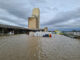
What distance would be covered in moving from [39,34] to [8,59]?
53.9 feet

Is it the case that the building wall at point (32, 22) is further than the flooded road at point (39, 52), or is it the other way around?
the building wall at point (32, 22)

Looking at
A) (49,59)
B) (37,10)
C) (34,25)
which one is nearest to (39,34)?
(49,59)

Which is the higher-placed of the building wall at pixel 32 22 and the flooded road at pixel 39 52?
the building wall at pixel 32 22

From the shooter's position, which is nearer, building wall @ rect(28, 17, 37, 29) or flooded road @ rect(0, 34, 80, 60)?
flooded road @ rect(0, 34, 80, 60)

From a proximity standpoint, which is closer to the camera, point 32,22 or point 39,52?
point 39,52

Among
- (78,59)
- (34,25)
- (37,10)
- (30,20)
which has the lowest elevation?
(78,59)

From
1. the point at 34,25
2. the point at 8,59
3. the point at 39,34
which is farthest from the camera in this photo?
the point at 34,25

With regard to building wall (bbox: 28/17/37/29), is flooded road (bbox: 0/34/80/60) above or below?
below

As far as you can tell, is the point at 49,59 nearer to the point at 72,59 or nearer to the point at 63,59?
the point at 63,59

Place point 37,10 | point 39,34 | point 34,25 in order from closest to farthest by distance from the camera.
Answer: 1. point 39,34
2. point 34,25
3. point 37,10

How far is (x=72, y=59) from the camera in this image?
3.02 m

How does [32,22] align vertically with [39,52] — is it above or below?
above

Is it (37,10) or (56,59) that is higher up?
(37,10)

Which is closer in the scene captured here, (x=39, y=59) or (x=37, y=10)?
(x=39, y=59)
